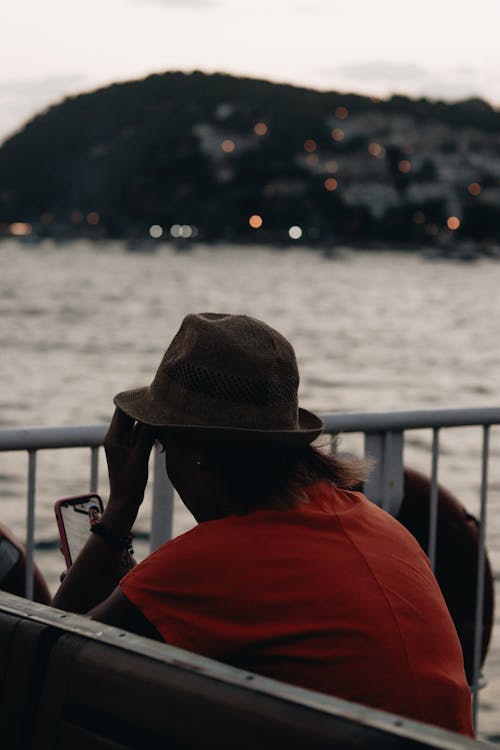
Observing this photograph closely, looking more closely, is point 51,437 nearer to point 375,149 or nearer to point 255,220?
point 255,220

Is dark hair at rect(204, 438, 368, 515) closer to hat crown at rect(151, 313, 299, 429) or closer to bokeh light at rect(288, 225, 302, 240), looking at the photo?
hat crown at rect(151, 313, 299, 429)

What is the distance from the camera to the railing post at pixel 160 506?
3.64m

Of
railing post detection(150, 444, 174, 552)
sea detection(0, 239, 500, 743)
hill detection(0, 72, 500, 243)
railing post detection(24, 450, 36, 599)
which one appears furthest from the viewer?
hill detection(0, 72, 500, 243)

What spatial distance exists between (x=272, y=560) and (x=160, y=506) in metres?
1.83

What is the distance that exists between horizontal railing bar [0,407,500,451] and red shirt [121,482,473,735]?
4.71ft

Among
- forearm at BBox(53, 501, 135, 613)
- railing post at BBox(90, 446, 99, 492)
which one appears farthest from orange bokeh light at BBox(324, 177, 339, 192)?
forearm at BBox(53, 501, 135, 613)

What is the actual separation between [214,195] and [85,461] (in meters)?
105

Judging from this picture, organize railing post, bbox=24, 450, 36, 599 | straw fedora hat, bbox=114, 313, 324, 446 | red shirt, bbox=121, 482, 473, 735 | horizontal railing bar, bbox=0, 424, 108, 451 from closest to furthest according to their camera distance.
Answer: red shirt, bbox=121, 482, 473, 735
straw fedora hat, bbox=114, 313, 324, 446
horizontal railing bar, bbox=0, 424, 108, 451
railing post, bbox=24, 450, 36, 599

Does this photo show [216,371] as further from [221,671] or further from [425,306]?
[425,306]

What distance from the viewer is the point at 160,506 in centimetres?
367

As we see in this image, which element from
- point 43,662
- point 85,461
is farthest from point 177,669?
point 85,461

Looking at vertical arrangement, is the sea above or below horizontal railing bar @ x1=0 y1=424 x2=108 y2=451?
below

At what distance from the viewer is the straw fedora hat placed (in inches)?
76.7

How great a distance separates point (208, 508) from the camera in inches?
79.4
